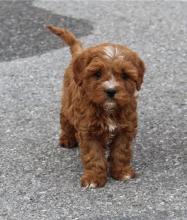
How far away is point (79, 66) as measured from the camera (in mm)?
6586

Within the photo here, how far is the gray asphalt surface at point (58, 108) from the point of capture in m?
6.53

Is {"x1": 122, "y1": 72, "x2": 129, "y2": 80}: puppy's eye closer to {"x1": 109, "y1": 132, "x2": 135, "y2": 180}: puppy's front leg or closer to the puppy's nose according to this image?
the puppy's nose

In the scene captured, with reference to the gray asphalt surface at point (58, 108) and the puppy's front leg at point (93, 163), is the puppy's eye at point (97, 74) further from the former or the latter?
the gray asphalt surface at point (58, 108)

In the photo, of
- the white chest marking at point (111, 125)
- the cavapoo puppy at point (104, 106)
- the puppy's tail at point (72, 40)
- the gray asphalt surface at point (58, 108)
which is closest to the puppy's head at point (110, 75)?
the cavapoo puppy at point (104, 106)

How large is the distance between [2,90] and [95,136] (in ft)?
11.0

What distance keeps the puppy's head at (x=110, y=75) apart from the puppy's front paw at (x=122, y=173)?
2.46ft

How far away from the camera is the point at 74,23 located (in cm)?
1275

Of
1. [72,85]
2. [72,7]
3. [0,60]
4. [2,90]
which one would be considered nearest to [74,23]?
[72,7]

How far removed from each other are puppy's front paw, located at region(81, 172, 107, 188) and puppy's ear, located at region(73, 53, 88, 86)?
2.76 feet

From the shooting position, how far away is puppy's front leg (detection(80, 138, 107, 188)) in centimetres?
675

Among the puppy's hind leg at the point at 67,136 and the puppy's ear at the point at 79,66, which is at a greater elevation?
the puppy's ear at the point at 79,66

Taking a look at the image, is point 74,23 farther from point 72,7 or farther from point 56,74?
point 56,74

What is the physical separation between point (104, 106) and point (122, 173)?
2.58 ft

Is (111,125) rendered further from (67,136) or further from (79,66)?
(67,136)
